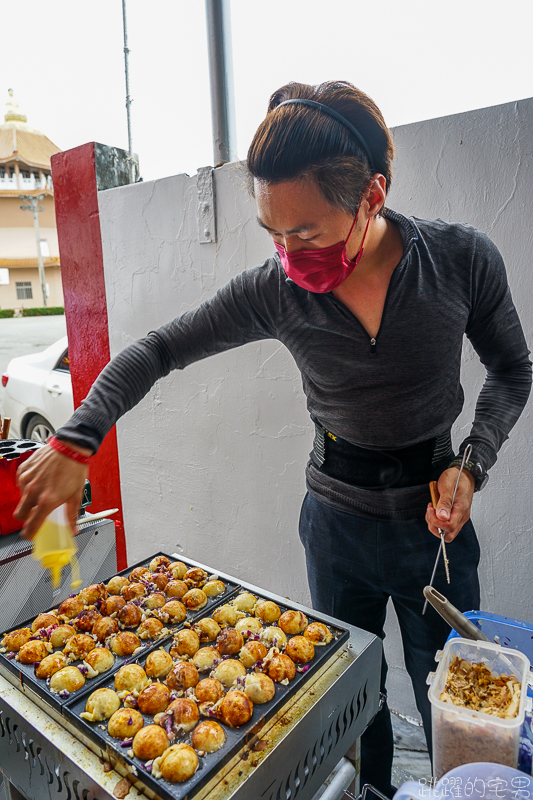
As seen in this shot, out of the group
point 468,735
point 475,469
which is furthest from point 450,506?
point 468,735

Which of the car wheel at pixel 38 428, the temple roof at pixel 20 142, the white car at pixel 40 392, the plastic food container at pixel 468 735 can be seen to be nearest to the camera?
the plastic food container at pixel 468 735

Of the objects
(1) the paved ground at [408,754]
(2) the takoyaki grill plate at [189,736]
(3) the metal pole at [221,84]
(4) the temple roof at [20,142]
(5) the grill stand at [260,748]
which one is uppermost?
(4) the temple roof at [20,142]

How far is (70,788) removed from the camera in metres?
0.89

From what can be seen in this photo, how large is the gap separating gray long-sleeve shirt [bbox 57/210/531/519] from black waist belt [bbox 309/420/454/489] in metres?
0.02

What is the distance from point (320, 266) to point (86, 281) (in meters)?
2.28

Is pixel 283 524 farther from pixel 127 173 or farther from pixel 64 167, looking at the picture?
pixel 64 167

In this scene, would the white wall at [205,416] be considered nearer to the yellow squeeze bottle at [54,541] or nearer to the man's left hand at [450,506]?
the man's left hand at [450,506]

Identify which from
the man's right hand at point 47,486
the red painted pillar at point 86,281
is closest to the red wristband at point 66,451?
the man's right hand at point 47,486

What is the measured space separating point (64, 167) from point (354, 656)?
307 cm

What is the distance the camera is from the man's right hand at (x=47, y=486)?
1.03 m

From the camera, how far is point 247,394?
7.73ft

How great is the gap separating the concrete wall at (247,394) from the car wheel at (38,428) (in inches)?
85.9

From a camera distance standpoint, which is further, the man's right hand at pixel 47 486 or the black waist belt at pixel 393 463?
the black waist belt at pixel 393 463

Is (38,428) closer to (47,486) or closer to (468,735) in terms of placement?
(47,486)
